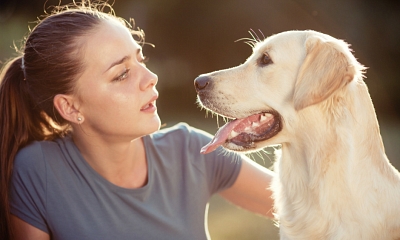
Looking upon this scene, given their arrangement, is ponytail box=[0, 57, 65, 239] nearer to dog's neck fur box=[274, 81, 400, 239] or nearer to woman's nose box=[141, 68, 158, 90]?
woman's nose box=[141, 68, 158, 90]

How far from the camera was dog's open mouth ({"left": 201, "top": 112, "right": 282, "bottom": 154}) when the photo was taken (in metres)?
2.29

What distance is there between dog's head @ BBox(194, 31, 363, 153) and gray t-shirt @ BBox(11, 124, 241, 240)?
0.45 meters

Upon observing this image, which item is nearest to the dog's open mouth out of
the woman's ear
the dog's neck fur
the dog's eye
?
the dog's neck fur

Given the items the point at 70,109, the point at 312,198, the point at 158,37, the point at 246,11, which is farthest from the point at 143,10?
the point at 312,198

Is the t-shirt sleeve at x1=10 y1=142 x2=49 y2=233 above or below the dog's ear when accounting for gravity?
below

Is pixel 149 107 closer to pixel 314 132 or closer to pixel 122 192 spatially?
pixel 122 192

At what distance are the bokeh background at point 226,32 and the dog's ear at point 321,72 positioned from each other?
→ 184 inches

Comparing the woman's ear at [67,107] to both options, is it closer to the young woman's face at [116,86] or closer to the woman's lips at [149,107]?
the young woman's face at [116,86]

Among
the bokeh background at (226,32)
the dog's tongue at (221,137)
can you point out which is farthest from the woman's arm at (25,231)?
the bokeh background at (226,32)

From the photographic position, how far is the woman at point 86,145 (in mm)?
2371

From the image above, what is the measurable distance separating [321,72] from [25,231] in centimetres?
157

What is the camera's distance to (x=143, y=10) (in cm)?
777

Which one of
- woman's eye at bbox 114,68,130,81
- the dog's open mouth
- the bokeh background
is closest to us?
the dog's open mouth

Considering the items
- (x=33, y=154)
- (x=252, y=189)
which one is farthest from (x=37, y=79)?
(x=252, y=189)
